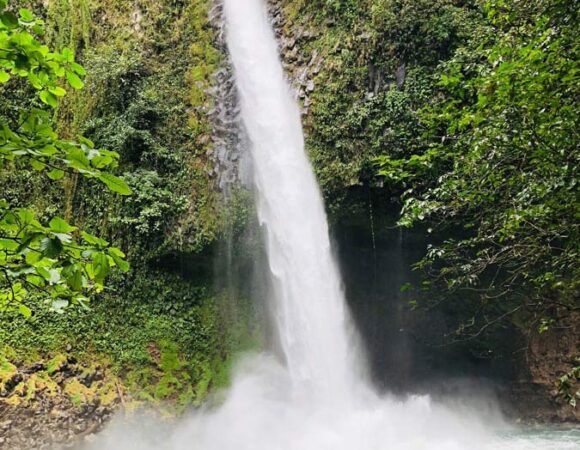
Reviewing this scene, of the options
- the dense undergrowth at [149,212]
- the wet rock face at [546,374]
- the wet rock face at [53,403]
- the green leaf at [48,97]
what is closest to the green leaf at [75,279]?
the green leaf at [48,97]

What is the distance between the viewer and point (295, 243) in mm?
9844

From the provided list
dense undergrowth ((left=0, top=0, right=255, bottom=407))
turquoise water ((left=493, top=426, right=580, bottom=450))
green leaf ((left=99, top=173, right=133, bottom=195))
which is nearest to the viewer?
green leaf ((left=99, top=173, right=133, bottom=195))

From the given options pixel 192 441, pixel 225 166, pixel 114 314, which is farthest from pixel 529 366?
pixel 114 314

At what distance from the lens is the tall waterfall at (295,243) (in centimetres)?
952

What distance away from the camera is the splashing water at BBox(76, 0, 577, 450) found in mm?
8594

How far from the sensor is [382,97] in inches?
384

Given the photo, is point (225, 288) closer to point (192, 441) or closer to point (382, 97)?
point (192, 441)

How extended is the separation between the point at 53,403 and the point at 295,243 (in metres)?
5.34

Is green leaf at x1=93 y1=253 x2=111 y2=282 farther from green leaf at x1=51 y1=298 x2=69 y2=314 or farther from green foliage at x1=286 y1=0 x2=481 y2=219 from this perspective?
green foliage at x1=286 y1=0 x2=481 y2=219

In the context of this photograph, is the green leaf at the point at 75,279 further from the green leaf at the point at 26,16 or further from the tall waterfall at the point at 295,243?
the tall waterfall at the point at 295,243

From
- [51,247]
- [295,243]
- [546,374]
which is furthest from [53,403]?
[546,374]

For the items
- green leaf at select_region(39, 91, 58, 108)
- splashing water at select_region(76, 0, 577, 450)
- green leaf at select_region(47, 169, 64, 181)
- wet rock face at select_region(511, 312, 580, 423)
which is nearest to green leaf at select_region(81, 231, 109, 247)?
green leaf at select_region(47, 169, 64, 181)

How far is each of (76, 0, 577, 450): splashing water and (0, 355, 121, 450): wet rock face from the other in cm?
55

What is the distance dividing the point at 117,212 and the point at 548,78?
9.32 m
